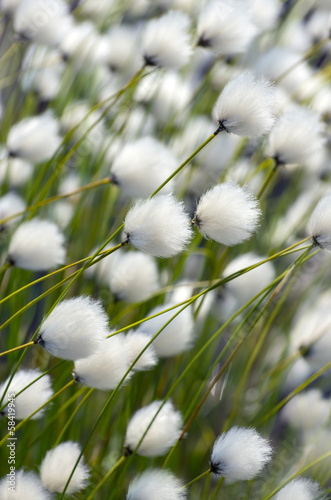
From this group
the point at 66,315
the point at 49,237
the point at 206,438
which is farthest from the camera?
the point at 206,438

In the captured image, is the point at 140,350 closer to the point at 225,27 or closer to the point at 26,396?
the point at 26,396

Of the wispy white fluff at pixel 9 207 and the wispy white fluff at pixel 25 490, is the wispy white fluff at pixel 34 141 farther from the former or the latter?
the wispy white fluff at pixel 25 490

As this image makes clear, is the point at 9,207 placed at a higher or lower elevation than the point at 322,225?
higher

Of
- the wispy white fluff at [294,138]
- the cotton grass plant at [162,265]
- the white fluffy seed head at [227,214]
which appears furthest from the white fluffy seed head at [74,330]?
the wispy white fluff at [294,138]

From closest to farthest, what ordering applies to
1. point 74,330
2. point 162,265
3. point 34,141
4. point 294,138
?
point 74,330 < point 294,138 < point 34,141 < point 162,265

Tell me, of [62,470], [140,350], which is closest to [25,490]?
[62,470]

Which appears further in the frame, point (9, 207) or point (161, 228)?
point (9, 207)

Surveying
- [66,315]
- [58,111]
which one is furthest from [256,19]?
[66,315]

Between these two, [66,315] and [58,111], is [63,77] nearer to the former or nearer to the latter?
[58,111]
